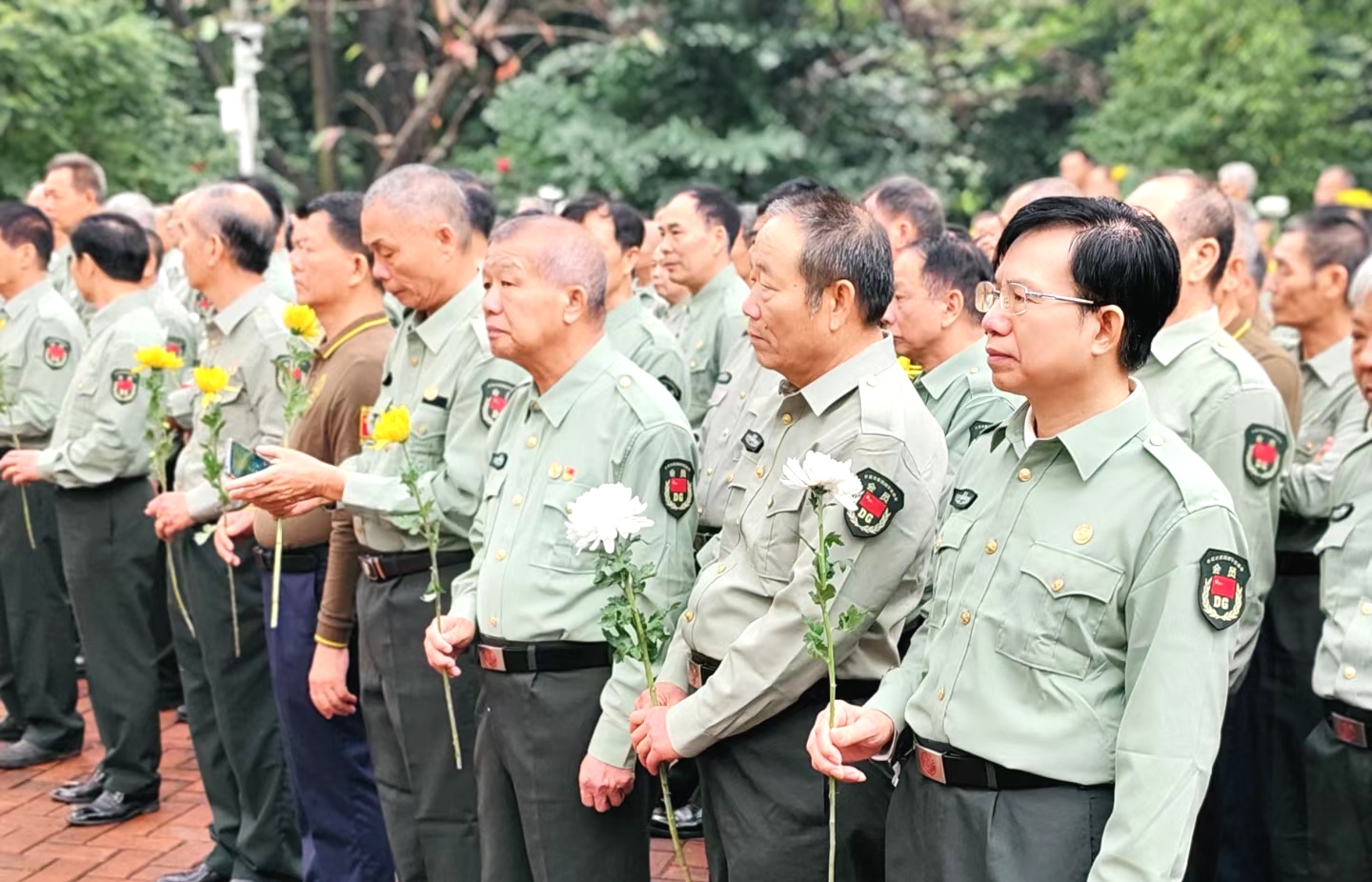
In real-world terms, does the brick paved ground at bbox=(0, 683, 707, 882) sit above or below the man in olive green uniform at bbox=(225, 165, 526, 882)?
below

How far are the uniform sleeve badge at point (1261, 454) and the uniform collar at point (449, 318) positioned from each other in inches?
77.1

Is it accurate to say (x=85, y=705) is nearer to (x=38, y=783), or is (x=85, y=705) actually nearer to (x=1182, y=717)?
(x=38, y=783)

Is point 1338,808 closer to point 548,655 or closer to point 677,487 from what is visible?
point 677,487

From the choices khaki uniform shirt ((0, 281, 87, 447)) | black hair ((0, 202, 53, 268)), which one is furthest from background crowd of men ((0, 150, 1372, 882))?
black hair ((0, 202, 53, 268))

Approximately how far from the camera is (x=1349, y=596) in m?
3.32

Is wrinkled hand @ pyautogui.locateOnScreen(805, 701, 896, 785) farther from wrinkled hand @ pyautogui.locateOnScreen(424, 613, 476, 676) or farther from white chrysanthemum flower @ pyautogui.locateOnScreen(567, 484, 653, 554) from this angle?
wrinkled hand @ pyautogui.locateOnScreen(424, 613, 476, 676)

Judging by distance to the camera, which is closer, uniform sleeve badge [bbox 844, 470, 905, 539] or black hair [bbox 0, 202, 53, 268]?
uniform sleeve badge [bbox 844, 470, 905, 539]

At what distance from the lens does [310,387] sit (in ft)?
14.8

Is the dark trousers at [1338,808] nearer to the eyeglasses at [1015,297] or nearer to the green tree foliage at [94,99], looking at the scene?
the eyeglasses at [1015,297]

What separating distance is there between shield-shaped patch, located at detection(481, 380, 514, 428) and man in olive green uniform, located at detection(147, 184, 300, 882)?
3.56 ft

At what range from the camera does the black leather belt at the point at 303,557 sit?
4520mm

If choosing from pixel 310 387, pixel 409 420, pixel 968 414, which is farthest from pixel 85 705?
pixel 968 414

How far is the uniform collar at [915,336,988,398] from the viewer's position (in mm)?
3988

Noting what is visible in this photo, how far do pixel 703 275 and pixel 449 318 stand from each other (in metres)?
2.21
